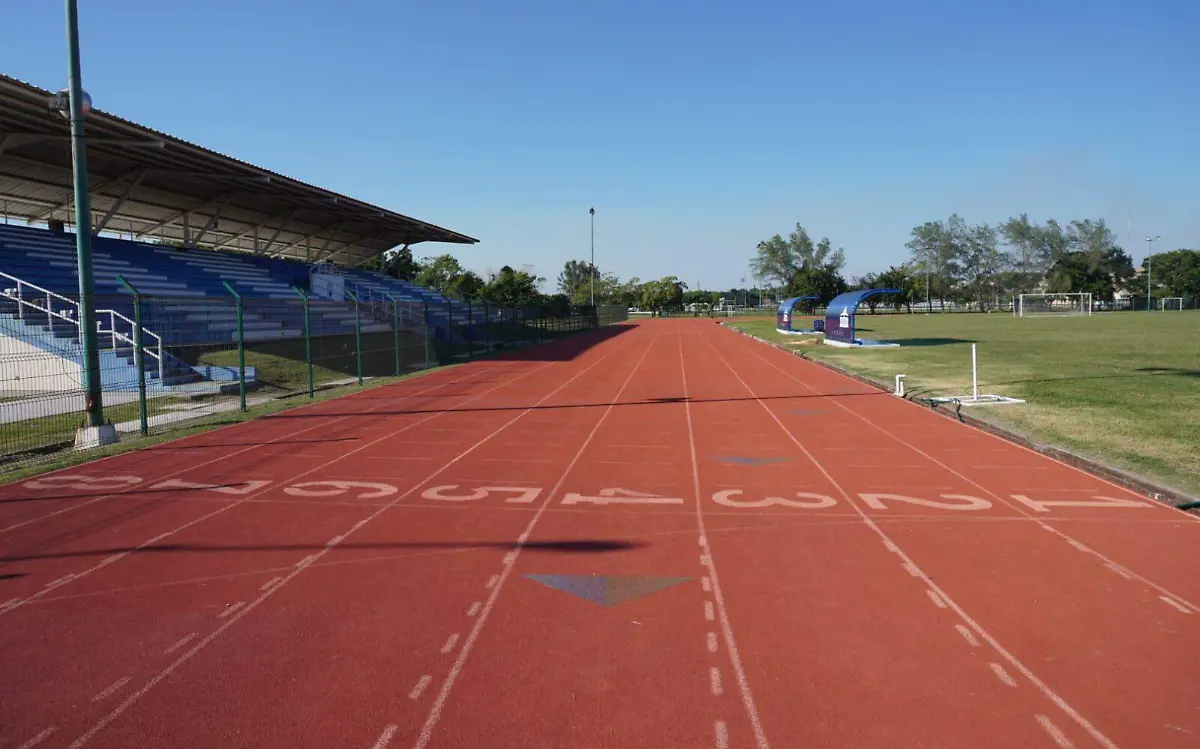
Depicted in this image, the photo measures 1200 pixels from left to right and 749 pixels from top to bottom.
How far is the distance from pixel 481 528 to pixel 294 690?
3195 mm

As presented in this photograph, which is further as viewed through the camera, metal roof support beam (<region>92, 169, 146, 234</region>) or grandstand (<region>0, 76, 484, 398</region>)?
metal roof support beam (<region>92, 169, 146, 234</region>)

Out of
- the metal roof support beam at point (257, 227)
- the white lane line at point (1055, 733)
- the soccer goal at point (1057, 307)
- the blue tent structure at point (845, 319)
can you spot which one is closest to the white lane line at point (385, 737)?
the white lane line at point (1055, 733)

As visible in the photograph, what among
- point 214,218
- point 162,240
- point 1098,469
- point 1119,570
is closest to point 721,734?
point 1119,570

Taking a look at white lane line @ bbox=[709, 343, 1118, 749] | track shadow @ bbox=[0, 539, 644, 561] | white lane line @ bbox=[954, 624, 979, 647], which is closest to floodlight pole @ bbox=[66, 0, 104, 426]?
track shadow @ bbox=[0, 539, 644, 561]

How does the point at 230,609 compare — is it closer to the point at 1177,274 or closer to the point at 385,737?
the point at 385,737

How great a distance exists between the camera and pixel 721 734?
3791mm

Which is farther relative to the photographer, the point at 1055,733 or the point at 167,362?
the point at 167,362

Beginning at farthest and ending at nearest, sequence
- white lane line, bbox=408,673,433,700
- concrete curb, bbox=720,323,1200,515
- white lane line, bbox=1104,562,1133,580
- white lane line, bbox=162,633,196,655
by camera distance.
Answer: concrete curb, bbox=720,323,1200,515
white lane line, bbox=1104,562,1133,580
white lane line, bbox=162,633,196,655
white lane line, bbox=408,673,433,700

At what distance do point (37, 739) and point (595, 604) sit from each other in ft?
10.7

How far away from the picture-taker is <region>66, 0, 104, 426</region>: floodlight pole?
37.8ft

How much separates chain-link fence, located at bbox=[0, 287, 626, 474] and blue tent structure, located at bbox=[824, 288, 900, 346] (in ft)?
57.7

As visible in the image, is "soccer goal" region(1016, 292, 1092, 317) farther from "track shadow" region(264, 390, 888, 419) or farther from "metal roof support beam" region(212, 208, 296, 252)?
"track shadow" region(264, 390, 888, 419)

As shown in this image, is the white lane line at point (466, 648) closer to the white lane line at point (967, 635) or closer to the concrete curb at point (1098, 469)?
the white lane line at point (967, 635)

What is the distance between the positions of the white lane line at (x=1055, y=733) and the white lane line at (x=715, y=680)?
162 cm
